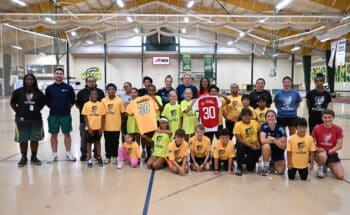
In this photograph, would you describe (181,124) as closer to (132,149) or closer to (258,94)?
(132,149)

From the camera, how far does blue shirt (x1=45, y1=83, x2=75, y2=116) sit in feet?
17.1

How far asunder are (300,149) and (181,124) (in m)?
1.81

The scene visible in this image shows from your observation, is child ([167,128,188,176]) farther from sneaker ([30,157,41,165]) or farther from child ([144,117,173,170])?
sneaker ([30,157,41,165])

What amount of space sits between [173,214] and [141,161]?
2250mm

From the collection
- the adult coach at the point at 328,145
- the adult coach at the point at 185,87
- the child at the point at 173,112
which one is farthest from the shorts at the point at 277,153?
the adult coach at the point at 185,87

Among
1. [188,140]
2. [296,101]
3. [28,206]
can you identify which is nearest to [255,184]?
[188,140]

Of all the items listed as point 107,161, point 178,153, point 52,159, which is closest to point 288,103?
point 178,153

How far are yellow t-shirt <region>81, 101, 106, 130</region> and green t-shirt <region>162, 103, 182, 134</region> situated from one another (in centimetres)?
98

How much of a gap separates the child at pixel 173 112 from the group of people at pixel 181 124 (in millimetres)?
16

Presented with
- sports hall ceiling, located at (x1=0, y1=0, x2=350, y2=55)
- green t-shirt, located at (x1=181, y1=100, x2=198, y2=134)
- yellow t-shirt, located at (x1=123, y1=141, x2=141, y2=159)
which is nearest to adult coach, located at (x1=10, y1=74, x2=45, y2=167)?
yellow t-shirt, located at (x1=123, y1=141, x2=141, y2=159)

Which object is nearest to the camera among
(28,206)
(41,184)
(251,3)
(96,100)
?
(28,206)

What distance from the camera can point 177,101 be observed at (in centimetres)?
539

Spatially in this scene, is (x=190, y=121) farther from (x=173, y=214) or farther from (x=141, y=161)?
(x=173, y=214)

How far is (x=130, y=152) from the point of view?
16.8ft
